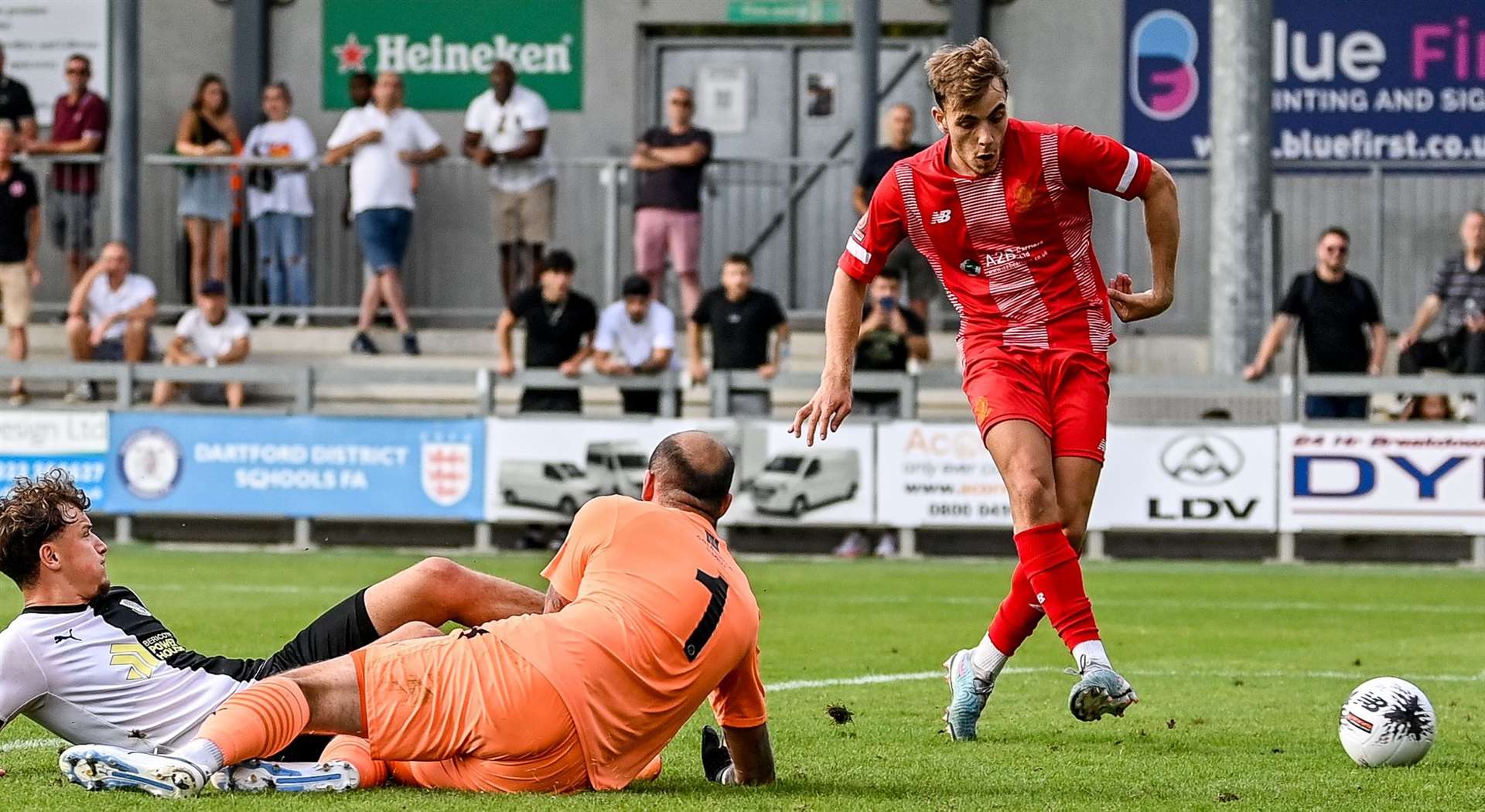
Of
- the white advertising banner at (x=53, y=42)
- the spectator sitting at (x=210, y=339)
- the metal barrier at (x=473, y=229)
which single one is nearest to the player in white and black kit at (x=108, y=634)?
the spectator sitting at (x=210, y=339)

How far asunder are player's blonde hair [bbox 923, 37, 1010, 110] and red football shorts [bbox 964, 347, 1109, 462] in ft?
3.11

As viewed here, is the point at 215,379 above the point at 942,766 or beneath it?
above

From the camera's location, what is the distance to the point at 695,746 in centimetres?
742

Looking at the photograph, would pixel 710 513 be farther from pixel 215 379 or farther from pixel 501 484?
pixel 215 379

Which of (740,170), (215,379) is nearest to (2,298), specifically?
(215,379)

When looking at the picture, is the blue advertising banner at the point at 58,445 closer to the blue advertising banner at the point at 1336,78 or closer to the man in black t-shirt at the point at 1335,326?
the man in black t-shirt at the point at 1335,326

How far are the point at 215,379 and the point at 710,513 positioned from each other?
42.9ft

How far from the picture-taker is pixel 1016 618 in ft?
25.2

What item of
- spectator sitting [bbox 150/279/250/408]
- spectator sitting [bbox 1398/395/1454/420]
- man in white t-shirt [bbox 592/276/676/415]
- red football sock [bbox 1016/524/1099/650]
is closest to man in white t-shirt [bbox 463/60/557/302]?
spectator sitting [bbox 150/279/250/408]

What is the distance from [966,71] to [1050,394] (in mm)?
1195

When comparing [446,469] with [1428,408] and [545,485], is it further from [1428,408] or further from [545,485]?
[1428,408]

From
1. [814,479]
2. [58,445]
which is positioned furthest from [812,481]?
[58,445]

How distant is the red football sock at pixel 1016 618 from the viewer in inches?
301

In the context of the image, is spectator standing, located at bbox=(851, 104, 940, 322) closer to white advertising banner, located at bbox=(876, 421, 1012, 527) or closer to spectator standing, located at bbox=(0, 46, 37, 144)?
white advertising banner, located at bbox=(876, 421, 1012, 527)
